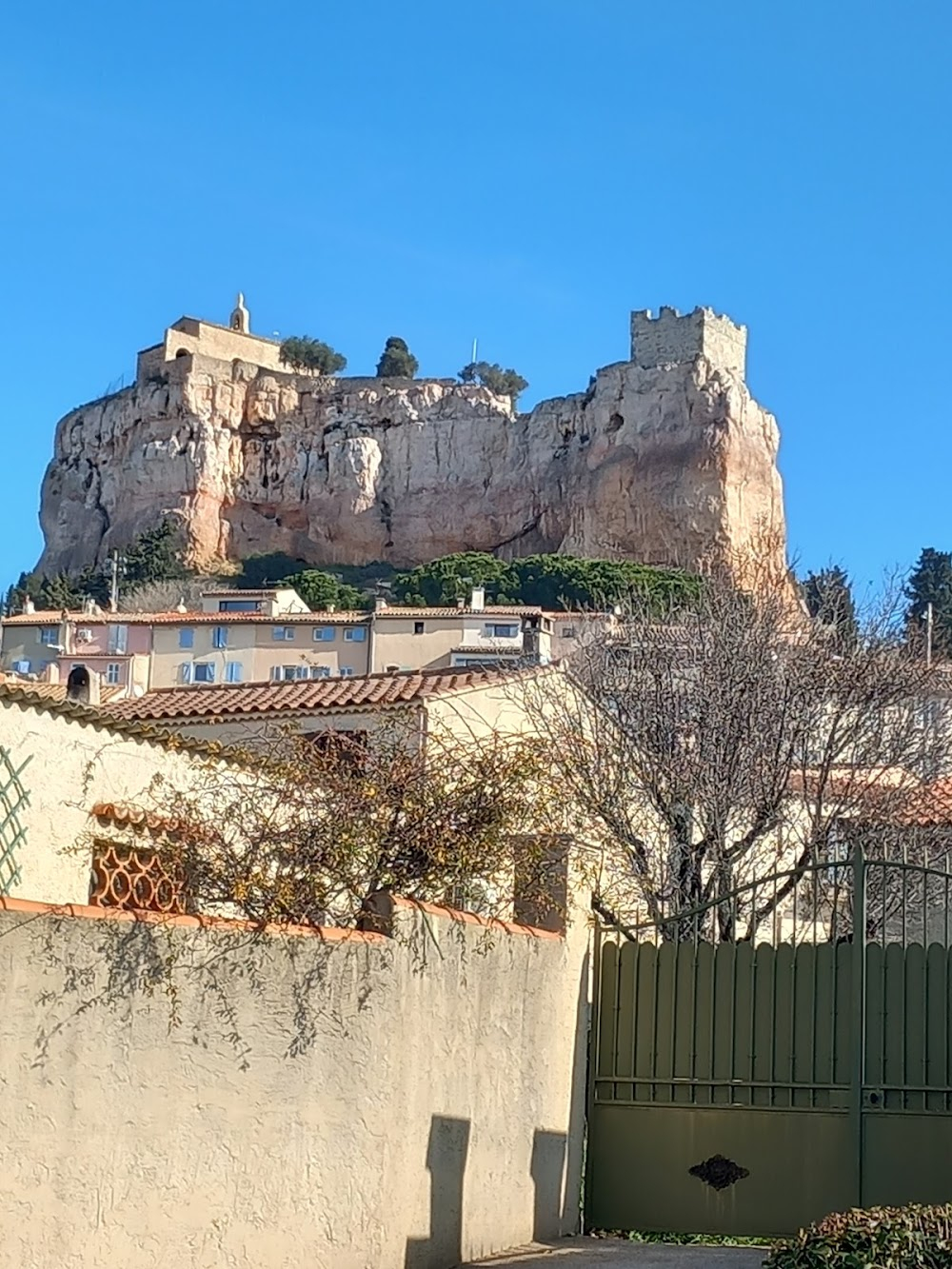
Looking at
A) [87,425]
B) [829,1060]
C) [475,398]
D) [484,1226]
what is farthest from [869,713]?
[87,425]

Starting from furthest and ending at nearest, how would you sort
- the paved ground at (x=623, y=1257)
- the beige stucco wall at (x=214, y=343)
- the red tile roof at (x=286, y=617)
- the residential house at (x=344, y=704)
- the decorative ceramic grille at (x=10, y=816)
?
the beige stucco wall at (x=214, y=343)
the red tile roof at (x=286, y=617)
the residential house at (x=344, y=704)
the decorative ceramic grille at (x=10, y=816)
the paved ground at (x=623, y=1257)

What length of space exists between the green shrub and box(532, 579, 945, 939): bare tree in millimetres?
8043

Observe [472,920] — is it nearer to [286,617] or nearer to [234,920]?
[234,920]

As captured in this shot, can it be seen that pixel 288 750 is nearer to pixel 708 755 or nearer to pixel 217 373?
pixel 708 755

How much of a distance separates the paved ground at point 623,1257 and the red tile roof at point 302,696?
10803 millimetres

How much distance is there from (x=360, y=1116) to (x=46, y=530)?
106591 mm

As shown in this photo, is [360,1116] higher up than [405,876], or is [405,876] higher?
[405,876]

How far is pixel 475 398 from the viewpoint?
10412 cm

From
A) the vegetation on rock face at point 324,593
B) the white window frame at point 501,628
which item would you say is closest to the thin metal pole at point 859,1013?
the white window frame at point 501,628

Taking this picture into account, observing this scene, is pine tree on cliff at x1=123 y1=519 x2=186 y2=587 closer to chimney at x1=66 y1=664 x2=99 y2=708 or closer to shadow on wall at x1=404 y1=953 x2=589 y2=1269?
chimney at x1=66 y1=664 x2=99 y2=708

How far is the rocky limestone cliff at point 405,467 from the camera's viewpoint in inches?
3583

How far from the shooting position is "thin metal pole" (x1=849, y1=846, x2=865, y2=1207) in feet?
30.2

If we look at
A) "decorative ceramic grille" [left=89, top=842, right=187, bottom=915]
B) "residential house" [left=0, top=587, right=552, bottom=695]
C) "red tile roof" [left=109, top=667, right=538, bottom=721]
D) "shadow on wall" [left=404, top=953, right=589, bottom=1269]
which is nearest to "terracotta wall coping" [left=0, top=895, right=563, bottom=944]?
"shadow on wall" [left=404, top=953, right=589, bottom=1269]

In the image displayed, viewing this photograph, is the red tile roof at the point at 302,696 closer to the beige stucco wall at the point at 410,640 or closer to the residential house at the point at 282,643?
the residential house at the point at 282,643
